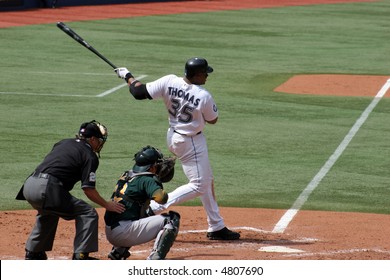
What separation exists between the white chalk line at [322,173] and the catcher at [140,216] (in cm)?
244

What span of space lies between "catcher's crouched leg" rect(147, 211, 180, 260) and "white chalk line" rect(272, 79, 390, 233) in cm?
253

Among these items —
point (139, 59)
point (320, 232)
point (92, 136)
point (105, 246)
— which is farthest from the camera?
point (139, 59)

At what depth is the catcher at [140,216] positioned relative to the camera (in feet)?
29.4

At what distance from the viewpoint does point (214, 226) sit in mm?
10820

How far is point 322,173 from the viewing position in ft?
47.8

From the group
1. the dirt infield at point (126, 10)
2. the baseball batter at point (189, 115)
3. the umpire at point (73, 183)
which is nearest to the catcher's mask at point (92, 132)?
the umpire at point (73, 183)

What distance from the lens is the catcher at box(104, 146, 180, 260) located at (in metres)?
8.96

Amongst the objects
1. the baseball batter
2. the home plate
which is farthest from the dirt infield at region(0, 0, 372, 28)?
the home plate

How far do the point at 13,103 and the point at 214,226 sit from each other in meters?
9.64

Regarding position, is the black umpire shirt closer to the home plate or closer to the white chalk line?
the home plate

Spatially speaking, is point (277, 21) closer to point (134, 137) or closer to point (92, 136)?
point (134, 137)

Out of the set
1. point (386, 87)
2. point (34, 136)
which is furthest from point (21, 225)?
point (386, 87)

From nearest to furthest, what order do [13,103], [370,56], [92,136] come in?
[92,136] → [13,103] → [370,56]

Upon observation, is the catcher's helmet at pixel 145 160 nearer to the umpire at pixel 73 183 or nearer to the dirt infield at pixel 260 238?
the umpire at pixel 73 183
